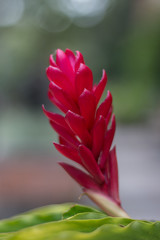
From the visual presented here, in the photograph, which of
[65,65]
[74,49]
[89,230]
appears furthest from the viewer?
[74,49]

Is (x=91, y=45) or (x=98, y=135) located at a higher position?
(x=91, y=45)

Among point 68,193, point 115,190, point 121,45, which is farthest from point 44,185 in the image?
point 121,45

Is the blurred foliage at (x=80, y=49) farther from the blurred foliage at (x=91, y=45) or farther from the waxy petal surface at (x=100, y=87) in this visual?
the waxy petal surface at (x=100, y=87)

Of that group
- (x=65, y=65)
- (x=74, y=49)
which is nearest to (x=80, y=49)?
(x=74, y=49)

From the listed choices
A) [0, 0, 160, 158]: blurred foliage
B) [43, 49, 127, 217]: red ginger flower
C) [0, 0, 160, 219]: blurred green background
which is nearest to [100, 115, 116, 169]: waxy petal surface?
[43, 49, 127, 217]: red ginger flower

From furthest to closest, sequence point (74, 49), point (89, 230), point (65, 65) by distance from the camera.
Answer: point (74, 49)
point (65, 65)
point (89, 230)

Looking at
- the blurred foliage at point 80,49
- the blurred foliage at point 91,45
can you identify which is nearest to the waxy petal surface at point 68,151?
the blurred foliage at point 80,49

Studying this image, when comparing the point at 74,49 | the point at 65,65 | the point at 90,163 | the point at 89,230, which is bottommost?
the point at 89,230

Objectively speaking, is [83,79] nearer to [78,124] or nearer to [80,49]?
[78,124]

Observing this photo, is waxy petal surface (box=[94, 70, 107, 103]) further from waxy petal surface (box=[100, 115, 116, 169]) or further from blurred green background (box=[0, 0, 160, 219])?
blurred green background (box=[0, 0, 160, 219])
